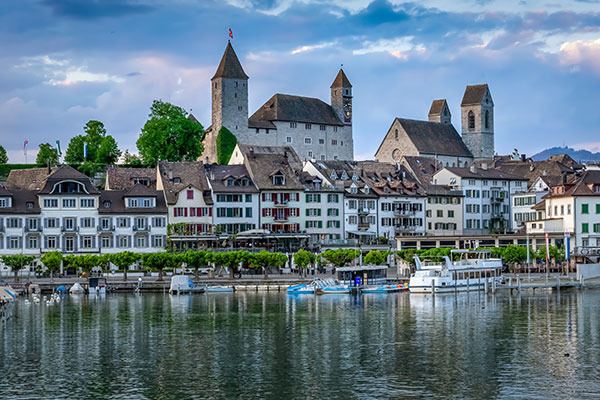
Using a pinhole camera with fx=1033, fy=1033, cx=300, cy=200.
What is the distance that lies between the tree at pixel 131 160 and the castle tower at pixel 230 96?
15.5 m

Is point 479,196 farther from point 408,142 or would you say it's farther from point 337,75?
point 337,75

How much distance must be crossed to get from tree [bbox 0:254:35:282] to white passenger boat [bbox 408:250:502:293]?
42.5 metres

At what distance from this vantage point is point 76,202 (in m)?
122

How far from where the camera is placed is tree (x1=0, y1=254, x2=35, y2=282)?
112750 millimetres

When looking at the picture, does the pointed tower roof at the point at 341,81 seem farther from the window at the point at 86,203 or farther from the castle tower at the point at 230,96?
the window at the point at 86,203

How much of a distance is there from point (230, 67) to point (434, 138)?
41.5 meters

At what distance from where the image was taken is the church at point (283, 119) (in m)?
169

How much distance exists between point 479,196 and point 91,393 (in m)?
106

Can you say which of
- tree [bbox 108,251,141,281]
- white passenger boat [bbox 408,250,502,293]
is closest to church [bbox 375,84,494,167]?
white passenger boat [bbox 408,250,502,293]

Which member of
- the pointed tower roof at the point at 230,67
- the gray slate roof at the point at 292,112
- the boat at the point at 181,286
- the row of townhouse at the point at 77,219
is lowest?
the boat at the point at 181,286

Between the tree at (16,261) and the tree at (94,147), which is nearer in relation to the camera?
the tree at (16,261)

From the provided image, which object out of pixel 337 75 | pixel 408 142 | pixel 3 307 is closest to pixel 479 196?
pixel 408 142

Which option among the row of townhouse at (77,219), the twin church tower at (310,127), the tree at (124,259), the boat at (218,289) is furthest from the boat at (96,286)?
the twin church tower at (310,127)

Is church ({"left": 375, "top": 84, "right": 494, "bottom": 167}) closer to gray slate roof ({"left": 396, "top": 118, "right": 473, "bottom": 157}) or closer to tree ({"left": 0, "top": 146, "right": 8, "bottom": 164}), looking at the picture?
gray slate roof ({"left": 396, "top": 118, "right": 473, "bottom": 157})
